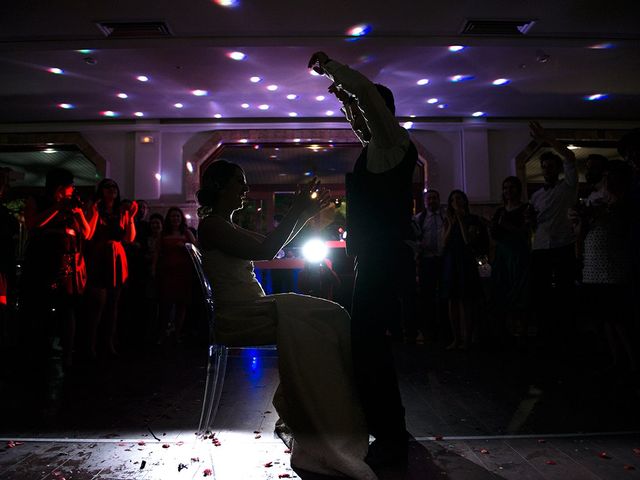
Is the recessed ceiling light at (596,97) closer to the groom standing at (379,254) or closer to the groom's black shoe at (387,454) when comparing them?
the groom standing at (379,254)

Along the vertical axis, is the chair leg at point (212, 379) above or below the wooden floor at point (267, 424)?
above

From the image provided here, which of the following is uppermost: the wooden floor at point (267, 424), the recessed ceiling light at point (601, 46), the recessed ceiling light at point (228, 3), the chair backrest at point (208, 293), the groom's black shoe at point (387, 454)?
the recessed ceiling light at point (228, 3)

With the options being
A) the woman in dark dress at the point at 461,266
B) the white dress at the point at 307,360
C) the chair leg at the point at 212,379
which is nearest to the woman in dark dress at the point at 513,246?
the woman in dark dress at the point at 461,266

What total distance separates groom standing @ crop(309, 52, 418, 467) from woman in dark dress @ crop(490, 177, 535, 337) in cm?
293

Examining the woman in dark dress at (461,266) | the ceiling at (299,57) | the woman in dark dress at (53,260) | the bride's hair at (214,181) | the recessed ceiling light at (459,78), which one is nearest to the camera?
the bride's hair at (214,181)

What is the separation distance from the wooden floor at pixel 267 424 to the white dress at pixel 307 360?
0.54 feet

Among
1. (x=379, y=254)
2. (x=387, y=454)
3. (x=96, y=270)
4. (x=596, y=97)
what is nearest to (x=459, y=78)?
(x=596, y=97)

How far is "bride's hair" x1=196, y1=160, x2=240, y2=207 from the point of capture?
190cm

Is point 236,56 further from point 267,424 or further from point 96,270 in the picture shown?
point 267,424

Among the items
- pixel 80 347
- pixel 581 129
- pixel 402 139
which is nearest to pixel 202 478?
pixel 402 139

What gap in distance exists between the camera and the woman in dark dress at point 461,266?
434 cm

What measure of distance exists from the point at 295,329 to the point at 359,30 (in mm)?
4363

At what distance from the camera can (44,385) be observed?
3.09m

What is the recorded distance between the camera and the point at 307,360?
165cm
